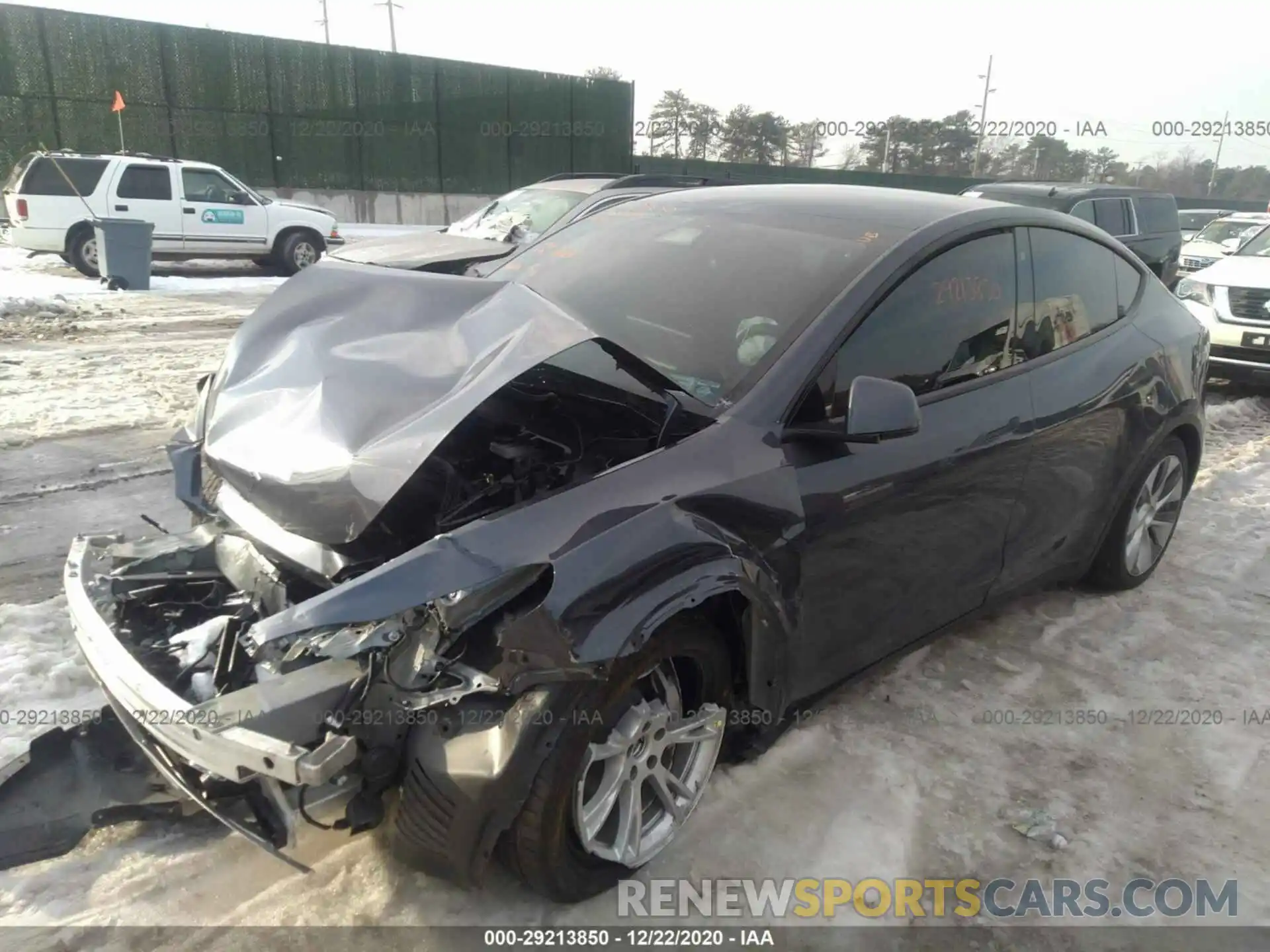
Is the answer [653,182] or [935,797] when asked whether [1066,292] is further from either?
[653,182]

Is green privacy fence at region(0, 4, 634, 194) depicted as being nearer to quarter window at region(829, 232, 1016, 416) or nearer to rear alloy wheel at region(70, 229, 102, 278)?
rear alloy wheel at region(70, 229, 102, 278)

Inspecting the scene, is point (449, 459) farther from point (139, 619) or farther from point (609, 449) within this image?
point (139, 619)

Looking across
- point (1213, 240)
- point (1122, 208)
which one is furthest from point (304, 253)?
point (1213, 240)

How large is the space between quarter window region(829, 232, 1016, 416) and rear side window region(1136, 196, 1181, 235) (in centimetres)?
1103

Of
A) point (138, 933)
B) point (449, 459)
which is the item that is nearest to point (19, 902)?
point (138, 933)

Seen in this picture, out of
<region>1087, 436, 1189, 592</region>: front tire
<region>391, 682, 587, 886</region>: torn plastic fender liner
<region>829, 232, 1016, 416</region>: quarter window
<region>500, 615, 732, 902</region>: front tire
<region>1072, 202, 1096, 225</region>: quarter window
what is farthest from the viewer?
<region>1072, 202, 1096, 225</region>: quarter window

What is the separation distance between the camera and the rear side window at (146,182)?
13719mm

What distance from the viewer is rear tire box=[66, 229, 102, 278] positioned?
1333cm

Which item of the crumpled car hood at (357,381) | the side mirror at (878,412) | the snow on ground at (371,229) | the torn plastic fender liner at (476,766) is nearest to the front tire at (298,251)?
the snow on ground at (371,229)

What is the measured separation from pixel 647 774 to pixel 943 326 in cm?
181

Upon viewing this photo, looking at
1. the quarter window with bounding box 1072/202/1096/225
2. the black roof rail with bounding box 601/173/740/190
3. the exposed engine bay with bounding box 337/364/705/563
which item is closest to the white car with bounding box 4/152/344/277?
the black roof rail with bounding box 601/173/740/190

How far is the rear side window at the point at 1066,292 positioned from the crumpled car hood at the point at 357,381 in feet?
6.59

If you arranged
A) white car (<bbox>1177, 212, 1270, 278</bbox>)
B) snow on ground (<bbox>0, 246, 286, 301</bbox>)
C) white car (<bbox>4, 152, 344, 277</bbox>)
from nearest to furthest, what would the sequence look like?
snow on ground (<bbox>0, 246, 286, 301</bbox>)
white car (<bbox>4, 152, 344, 277</bbox>)
white car (<bbox>1177, 212, 1270, 278</bbox>)

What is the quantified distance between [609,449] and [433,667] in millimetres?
898
